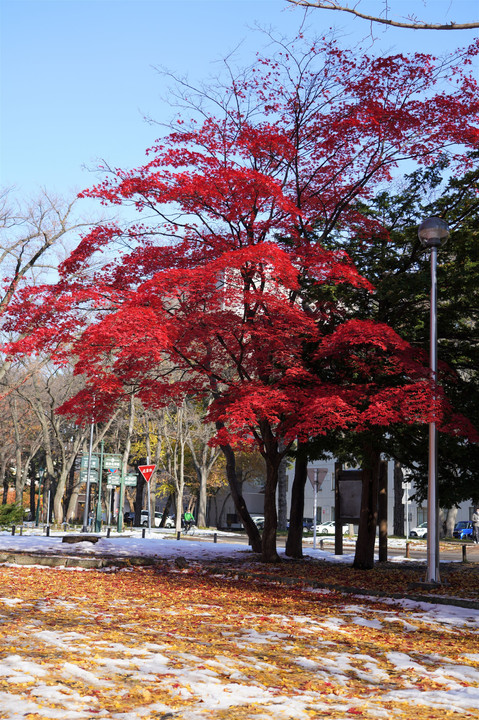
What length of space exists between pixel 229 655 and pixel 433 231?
368 inches

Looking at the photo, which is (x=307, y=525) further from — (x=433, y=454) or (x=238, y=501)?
(x=433, y=454)

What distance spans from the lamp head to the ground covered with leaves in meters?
6.53

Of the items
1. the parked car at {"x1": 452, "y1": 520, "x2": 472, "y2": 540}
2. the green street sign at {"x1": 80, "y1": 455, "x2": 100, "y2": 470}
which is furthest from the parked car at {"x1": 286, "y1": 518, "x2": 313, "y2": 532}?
the green street sign at {"x1": 80, "y1": 455, "x2": 100, "y2": 470}

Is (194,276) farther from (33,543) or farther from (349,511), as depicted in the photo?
(33,543)

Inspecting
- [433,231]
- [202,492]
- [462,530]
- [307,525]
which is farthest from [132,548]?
[307,525]

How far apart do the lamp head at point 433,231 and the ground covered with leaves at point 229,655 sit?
6532mm

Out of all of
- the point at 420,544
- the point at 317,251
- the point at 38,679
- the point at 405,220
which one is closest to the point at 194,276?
the point at 317,251

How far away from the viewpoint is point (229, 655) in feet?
22.6

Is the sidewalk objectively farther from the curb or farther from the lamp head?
the lamp head

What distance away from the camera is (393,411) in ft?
45.1

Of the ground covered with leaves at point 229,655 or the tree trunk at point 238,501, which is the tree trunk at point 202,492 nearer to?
the tree trunk at point 238,501

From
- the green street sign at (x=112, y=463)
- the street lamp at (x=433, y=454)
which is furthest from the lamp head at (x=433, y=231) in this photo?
the green street sign at (x=112, y=463)

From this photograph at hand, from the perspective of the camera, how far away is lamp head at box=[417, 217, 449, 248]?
13727 mm

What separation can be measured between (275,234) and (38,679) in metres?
15.2
